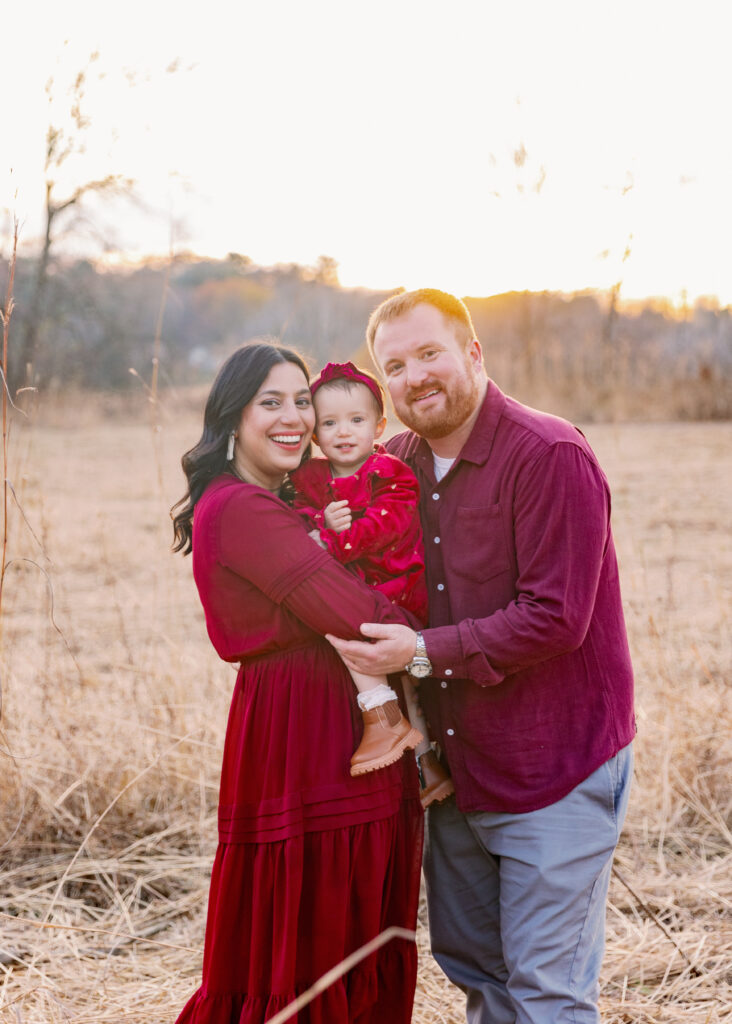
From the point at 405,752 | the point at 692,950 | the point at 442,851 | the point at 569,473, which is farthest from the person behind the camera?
the point at 692,950

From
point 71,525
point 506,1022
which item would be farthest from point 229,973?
point 71,525

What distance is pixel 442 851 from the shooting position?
2604mm

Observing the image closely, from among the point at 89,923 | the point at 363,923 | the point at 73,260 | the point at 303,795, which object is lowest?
the point at 89,923

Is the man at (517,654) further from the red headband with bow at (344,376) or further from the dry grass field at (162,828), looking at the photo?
the dry grass field at (162,828)

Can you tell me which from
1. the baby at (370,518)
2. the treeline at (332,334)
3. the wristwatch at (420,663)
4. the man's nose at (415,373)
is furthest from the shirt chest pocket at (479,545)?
the treeline at (332,334)

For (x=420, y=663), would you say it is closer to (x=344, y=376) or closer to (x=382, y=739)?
(x=382, y=739)

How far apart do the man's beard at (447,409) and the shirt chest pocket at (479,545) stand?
227 millimetres

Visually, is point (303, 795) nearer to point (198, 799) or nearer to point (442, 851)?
point (442, 851)

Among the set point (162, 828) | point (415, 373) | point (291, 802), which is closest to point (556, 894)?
point (291, 802)

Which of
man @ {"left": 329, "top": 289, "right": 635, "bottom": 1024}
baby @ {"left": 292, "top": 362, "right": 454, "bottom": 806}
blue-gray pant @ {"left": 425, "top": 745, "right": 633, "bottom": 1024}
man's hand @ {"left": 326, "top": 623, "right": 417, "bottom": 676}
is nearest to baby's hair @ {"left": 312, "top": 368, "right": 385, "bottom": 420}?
baby @ {"left": 292, "top": 362, "right": 454, "bottom": 806}

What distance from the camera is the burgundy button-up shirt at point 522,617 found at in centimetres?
217

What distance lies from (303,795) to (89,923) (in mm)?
1578

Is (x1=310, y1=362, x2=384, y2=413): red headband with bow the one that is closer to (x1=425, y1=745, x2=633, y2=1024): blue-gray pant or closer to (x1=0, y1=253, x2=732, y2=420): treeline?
(x1=0, y1=253, x2=732, y2=420): treeline

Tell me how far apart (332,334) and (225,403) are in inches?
191
